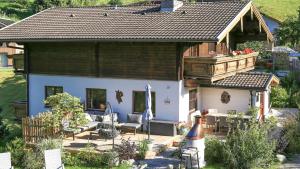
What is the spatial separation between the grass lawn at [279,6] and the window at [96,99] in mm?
59066

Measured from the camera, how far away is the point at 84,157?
57.6 ft

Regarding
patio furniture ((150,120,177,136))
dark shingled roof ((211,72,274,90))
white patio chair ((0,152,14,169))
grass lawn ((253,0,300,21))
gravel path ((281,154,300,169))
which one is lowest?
gravel path ((281,154,300,169))

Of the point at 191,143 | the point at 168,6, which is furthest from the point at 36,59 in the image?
the point at 191,143

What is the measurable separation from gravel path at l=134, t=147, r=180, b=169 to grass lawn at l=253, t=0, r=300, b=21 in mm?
63464

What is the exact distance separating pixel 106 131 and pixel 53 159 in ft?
11.6

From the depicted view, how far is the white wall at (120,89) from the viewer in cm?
2153

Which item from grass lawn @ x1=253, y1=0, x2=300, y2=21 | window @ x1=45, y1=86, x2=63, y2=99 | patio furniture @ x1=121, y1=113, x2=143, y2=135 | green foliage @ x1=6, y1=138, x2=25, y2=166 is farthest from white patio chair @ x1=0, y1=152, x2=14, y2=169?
grass lawn @ x1=253, y1=0, x2=300, y2=21

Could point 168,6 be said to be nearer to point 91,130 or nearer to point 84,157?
point 91,130

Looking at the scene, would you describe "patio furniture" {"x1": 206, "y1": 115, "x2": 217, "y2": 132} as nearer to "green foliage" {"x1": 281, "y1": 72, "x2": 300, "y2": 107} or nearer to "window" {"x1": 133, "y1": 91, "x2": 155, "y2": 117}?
"window" {"x1": 133, "y1": 91, "x2": 155, "y2": 117}

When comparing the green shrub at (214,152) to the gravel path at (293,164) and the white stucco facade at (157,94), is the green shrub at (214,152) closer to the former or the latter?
the gravel path at (293,164)

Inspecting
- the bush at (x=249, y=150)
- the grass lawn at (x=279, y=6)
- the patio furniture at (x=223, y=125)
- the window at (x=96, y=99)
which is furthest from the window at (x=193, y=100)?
the grass lawn at (x=279, y=6)

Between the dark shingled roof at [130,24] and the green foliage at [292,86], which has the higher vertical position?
the dark shingled roof at [130,24]

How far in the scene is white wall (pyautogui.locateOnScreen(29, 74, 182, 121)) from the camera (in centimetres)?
2153

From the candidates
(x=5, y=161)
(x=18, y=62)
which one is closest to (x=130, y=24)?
(x=18, y=62)
